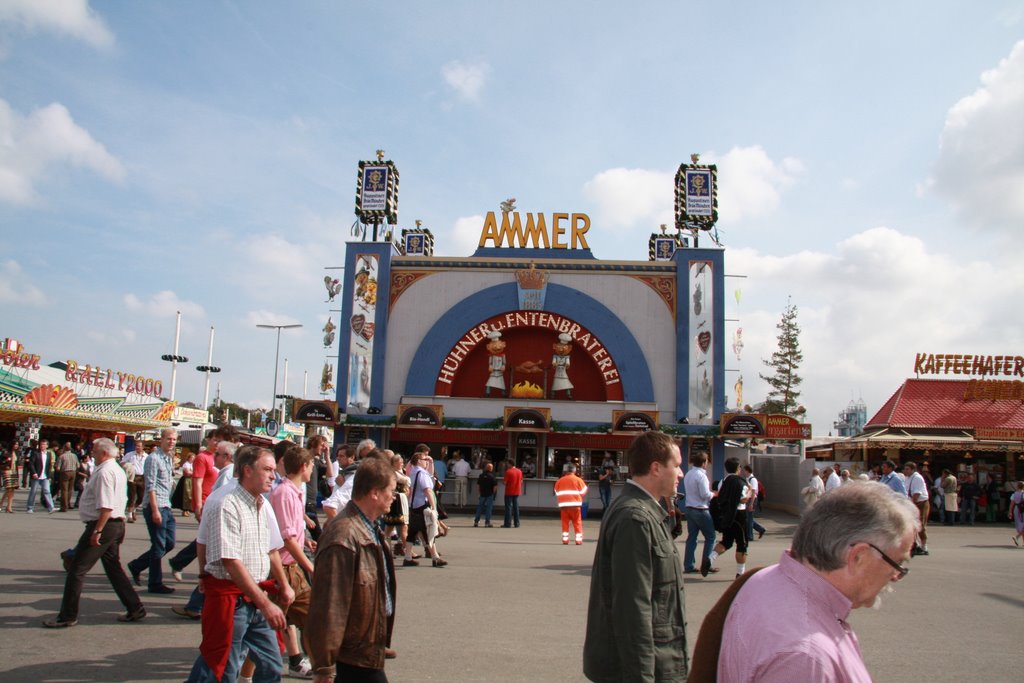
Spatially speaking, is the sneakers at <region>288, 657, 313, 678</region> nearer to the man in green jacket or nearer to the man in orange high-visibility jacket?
the man in green jacket

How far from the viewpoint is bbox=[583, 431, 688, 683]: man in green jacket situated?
3529 mm

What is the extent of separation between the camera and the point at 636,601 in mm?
3580

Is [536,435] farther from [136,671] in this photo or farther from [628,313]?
[136,671]

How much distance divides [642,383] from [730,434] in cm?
344

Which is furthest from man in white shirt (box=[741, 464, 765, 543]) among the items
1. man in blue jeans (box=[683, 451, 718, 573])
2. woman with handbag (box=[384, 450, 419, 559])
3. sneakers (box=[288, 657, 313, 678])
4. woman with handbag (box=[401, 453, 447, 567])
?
sneakers (box=[288, 657, 313, 678])

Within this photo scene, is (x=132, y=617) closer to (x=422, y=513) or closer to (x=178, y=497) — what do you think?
(x=178, y=497)

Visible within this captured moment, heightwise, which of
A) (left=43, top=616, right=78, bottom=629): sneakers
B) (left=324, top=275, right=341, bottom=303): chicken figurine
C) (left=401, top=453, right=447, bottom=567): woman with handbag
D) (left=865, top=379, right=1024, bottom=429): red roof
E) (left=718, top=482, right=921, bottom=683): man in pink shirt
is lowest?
(left=43, top=616, right=78, bottom=629): sneakers

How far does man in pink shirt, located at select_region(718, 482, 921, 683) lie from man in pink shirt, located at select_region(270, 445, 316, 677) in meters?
4.33

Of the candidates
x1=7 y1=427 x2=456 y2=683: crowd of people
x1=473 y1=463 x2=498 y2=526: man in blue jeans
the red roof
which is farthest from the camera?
the red roof

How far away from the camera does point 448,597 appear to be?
9.65m

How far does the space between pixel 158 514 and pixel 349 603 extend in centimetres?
653

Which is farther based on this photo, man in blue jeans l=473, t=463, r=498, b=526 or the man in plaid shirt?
man in blue jeans l=473, t=463, r=498, b=526

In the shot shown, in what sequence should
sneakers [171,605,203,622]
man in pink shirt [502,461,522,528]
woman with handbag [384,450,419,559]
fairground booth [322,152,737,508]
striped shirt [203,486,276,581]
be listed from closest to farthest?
striped shirt [203,486,276,581] → sneakers [171,605,203,622] → woman with handbag [384,450,419,559] → man in pink shirt [502,461,522,528] → fairground booth [322,152,737,508]

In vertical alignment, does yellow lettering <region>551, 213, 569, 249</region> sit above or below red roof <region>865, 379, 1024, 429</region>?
above
